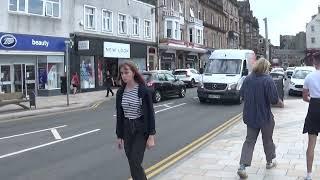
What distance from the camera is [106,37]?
38.3 meters

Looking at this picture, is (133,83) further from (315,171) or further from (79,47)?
(79,47)

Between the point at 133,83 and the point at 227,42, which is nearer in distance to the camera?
the point at 133,83

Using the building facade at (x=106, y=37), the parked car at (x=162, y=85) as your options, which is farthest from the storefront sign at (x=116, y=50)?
the parked car at (x=162, y=85)

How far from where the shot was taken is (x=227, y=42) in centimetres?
8756

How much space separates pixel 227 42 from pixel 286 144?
77.6m

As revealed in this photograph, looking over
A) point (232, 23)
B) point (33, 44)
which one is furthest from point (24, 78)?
point (232, 23)

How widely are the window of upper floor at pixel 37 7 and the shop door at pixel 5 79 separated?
3.20 m

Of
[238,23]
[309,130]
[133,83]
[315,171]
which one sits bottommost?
[315,171]

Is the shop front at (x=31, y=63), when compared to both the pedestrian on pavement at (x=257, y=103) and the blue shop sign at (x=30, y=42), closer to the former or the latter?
the blue shop sign at (x=30, y=42)

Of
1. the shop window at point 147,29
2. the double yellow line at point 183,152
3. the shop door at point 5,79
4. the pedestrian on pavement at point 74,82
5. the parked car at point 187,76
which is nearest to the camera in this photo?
the double yellow line at point 183,152

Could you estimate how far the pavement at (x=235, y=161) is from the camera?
8016 millimetres

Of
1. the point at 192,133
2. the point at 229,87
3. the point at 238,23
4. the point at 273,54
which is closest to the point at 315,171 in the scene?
the point at 192,133

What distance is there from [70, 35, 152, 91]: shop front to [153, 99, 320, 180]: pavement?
20750 millimetres

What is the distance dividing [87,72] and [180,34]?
21.8m
